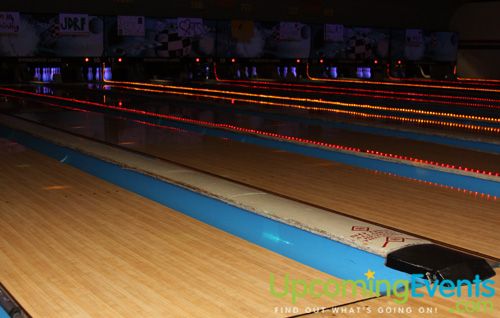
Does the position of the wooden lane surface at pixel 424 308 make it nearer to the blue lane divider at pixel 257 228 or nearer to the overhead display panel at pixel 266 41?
the blue lane divider at pixel 257 228

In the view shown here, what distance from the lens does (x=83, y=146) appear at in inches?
189

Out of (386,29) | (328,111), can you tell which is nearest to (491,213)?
(328,111)

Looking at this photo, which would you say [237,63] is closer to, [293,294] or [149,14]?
[149,14]

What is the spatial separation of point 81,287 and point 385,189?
7.10ft

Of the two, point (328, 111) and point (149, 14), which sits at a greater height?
point (149, 14)

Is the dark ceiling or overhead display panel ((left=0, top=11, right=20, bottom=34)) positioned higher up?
the dark ceiling

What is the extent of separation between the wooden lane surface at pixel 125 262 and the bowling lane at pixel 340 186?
0.80 meters

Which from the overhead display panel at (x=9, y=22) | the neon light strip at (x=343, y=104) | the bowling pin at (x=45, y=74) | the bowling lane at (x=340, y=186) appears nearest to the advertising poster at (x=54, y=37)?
the overhead display panel at (x=9, y=22)

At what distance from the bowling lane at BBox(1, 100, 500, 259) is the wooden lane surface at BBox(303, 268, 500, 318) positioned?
607 mm

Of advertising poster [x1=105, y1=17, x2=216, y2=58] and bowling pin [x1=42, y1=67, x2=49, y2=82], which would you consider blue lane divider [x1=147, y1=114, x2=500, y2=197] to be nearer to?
advertising poster [x1=105, y1=17, x2=216, y2=58]

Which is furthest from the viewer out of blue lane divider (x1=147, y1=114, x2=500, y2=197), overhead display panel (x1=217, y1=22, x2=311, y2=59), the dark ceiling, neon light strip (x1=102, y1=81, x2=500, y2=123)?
overhead display panel (x1=217, y1=22, x2=311, y2=59)

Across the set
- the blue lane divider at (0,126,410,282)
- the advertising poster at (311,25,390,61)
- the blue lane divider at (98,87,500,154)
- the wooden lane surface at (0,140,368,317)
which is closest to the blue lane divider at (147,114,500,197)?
the blue lane divider at (98,87,500,154)

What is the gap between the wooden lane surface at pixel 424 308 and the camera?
1.93 meters

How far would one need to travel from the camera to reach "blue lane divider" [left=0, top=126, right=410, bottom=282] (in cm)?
250
